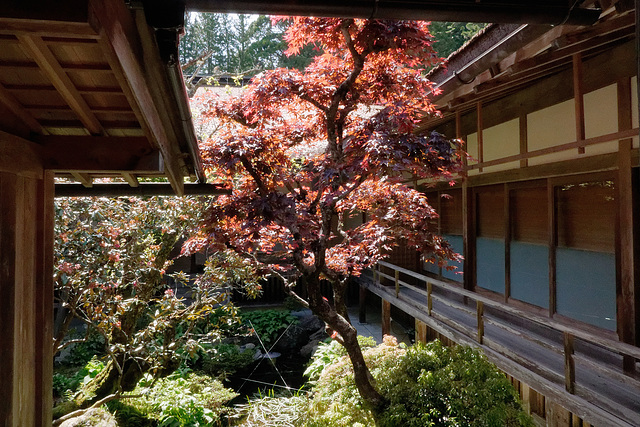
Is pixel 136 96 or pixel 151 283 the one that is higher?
pixel 136 96

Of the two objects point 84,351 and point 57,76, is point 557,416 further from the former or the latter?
point 84,351

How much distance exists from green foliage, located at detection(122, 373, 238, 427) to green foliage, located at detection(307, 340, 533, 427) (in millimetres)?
2090

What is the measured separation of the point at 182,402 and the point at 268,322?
5297 millimetres

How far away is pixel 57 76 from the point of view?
2.03m

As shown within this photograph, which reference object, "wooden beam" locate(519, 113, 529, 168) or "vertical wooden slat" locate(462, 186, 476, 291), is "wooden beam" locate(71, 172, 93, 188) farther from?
"vertical wooden slat" locate(462, 186, 476, 291)

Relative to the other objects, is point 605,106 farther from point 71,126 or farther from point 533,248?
point 71,126

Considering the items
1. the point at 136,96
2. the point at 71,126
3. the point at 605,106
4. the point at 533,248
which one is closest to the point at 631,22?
the point at 605,106

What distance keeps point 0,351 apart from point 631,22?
5.77 m

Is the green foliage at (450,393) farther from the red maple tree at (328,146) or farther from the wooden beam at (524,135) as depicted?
the wooden beam at (524,135)

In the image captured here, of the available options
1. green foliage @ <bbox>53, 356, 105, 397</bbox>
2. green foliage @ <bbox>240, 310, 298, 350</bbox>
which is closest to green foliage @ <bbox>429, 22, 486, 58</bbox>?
green foliage @ <bbox>240, 310, 298, 350</bbox>

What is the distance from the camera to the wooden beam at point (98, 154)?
305 centimetres

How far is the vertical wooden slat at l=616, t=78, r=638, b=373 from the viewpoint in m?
4.36

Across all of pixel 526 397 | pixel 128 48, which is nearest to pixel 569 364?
pixel 526 397

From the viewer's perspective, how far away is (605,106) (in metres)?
4.68
